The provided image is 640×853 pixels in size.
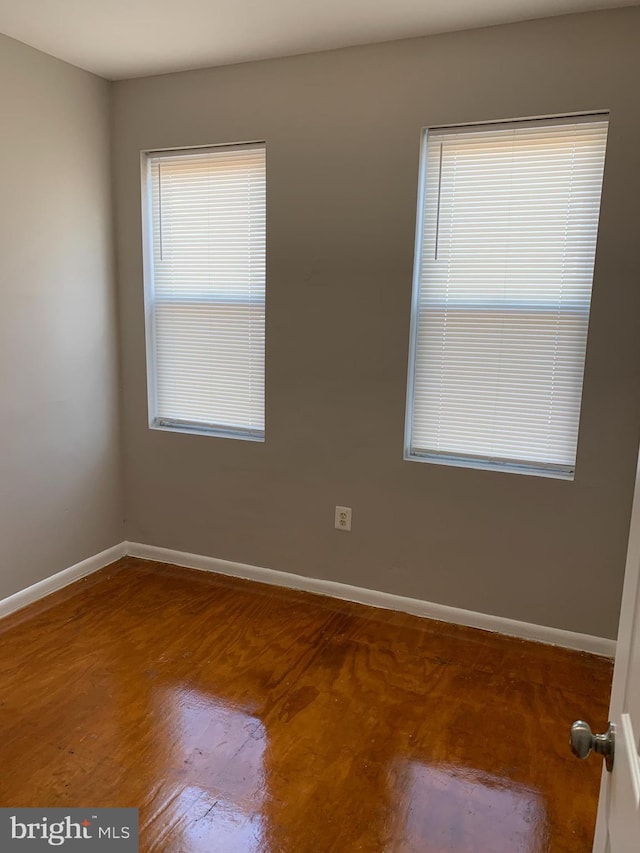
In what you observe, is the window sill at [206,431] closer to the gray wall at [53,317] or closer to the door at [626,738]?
the gray wall at [53,317]

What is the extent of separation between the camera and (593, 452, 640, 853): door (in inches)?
30.7

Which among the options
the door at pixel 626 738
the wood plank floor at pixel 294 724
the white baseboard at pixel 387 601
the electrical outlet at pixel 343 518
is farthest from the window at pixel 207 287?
the door at pixel 626 738

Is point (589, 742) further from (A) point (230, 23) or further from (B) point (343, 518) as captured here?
(A) point (230, 23)

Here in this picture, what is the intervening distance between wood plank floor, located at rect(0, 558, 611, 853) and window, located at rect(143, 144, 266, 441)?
1.03m

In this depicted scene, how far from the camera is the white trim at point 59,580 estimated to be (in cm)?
286

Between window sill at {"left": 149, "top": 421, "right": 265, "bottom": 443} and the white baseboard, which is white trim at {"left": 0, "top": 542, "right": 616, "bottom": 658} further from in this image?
window sill at {"left": 149, "top": 421, "right": 265, "bottom": 443}

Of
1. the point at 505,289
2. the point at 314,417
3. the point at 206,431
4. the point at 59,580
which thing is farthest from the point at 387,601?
the point at 59,580

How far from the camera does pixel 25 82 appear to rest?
2.66 metres

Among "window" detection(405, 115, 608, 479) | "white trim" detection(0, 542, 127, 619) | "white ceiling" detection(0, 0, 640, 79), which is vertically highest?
"white ceiling" detection(0, 0, 640, 79)

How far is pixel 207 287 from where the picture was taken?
3162mm

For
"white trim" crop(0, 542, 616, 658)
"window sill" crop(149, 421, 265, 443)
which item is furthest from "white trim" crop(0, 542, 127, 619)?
"window sill" crop(149, 421, 265, 443)

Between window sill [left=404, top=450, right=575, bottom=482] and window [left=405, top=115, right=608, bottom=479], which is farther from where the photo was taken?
window sill [left=404, top=450, right=575, bottom=482]

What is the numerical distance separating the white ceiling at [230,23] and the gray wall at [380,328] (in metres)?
0.09

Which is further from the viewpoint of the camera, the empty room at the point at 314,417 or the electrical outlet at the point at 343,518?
the electrical outlet at the point at 343,518
